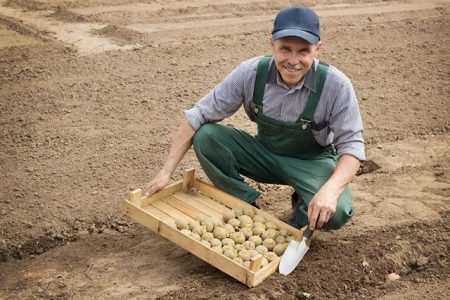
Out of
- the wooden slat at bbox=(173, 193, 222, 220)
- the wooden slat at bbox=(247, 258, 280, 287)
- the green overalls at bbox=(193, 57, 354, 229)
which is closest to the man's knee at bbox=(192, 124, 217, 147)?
the green overalls at bbox=(193, 57, 354, 229)

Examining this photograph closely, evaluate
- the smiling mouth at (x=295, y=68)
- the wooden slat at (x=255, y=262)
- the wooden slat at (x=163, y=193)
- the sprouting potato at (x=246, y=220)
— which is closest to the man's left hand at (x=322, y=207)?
the wooden slat at (x=255, y=262)

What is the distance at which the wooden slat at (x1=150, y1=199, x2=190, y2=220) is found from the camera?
4.32 meters

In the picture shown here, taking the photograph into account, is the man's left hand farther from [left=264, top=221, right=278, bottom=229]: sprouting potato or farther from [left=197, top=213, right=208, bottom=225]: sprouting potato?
[left=197, top=213, right=208, bottom=225]: sprouting potato

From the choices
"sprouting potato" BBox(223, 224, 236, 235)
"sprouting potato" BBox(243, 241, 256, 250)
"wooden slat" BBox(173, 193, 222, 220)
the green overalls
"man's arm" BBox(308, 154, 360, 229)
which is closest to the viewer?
"man's arm" BBox(308, 154, 360, 229)

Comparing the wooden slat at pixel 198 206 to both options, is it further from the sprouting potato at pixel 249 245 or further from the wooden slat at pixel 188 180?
the sprouting potato at pixel 249 245

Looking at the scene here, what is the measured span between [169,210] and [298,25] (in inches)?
53.6

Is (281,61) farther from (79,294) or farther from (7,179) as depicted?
(7,179)

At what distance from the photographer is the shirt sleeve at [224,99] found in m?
4.24

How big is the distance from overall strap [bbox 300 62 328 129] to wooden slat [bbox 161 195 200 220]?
33.6 inches

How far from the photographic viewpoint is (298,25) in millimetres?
3947

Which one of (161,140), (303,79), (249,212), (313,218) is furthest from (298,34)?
(161,140)

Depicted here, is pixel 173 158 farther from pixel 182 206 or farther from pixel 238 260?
pixel 238 260

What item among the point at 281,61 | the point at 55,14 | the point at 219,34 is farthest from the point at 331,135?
the point at 55,14

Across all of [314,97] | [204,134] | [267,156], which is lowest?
[267,156]
